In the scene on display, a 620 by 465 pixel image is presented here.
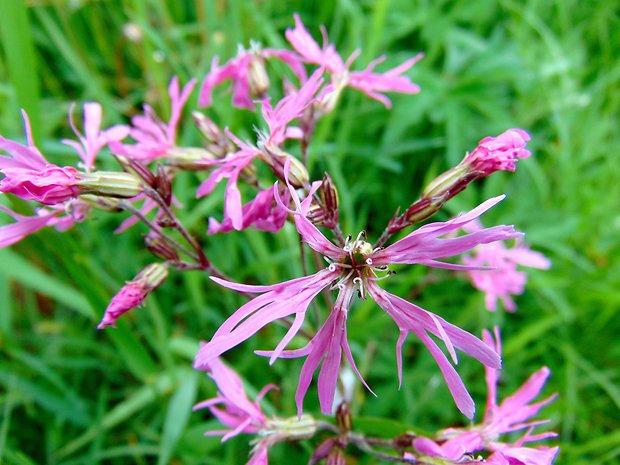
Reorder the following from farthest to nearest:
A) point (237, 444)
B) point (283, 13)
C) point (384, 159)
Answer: point (283, 13)
point (384, 159)
point (237, 444)

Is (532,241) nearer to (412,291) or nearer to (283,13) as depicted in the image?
(412,291)

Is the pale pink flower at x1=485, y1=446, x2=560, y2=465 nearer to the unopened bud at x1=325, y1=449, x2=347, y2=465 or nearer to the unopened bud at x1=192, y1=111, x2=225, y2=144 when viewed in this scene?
the unopened bud at x1=325, y1=449, x2=347, y2=465

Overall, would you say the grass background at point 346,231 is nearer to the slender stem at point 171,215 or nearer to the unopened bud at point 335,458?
the slender stem at point 171,215

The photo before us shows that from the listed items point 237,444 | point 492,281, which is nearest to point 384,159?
point 492,281

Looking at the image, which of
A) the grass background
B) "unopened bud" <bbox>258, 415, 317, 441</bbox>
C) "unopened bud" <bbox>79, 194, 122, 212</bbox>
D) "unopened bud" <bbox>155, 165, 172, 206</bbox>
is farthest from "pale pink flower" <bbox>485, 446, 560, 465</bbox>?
"unopened bud" <bbox>79, 194, 122, 212</bbox>

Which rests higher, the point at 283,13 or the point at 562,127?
the point at 283,13

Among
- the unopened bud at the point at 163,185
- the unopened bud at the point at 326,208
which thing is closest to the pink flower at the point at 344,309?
the unopened bud at the point at 326,208
